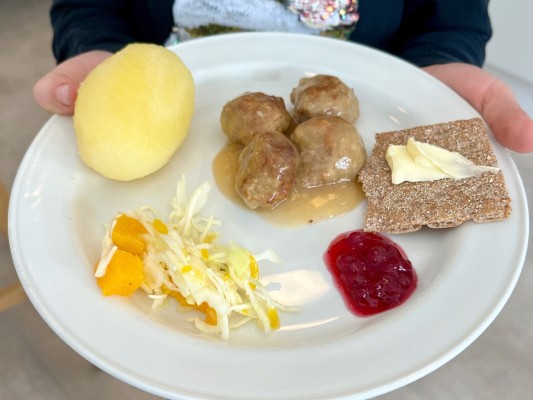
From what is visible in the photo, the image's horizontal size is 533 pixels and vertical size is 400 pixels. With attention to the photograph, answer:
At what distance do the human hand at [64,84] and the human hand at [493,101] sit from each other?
0.81 meters

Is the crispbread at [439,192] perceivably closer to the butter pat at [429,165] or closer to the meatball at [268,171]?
the butter pat at [429,165]

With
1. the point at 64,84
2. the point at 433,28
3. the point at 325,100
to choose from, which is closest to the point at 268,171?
the point at 325,100

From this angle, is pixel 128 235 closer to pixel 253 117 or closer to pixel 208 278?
pixel 208 278

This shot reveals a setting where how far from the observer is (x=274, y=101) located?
3.76 feet

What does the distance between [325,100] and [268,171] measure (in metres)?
A: 0.22

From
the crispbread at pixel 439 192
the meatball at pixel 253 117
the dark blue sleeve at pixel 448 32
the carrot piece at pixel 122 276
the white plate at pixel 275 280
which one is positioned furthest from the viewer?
the dark blue sleeve at pixel 448 32

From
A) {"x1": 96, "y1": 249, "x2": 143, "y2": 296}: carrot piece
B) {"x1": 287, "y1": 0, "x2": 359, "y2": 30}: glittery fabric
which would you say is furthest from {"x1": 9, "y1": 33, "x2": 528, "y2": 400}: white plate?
{"x1": 287, "y1": 0, "x2": 359, "y2": 30}: glittery fabric

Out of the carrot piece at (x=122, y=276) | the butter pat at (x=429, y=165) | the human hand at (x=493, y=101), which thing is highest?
the human hand at (x=493, y=101)

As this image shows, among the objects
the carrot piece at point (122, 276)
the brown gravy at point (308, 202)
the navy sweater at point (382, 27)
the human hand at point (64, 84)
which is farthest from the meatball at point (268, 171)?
the navy sweater at point (382, 27)

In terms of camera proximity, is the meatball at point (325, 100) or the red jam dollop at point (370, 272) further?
the meatball at point (325, 100)

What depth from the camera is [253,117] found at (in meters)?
1.12

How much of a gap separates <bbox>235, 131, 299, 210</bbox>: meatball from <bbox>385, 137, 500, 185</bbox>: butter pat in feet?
0.65

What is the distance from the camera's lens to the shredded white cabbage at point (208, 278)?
2.89 ft

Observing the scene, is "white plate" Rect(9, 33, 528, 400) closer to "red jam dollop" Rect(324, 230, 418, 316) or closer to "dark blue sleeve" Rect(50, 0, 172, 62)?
"red jam dollop" Rect(324, 230, 418, 316)
